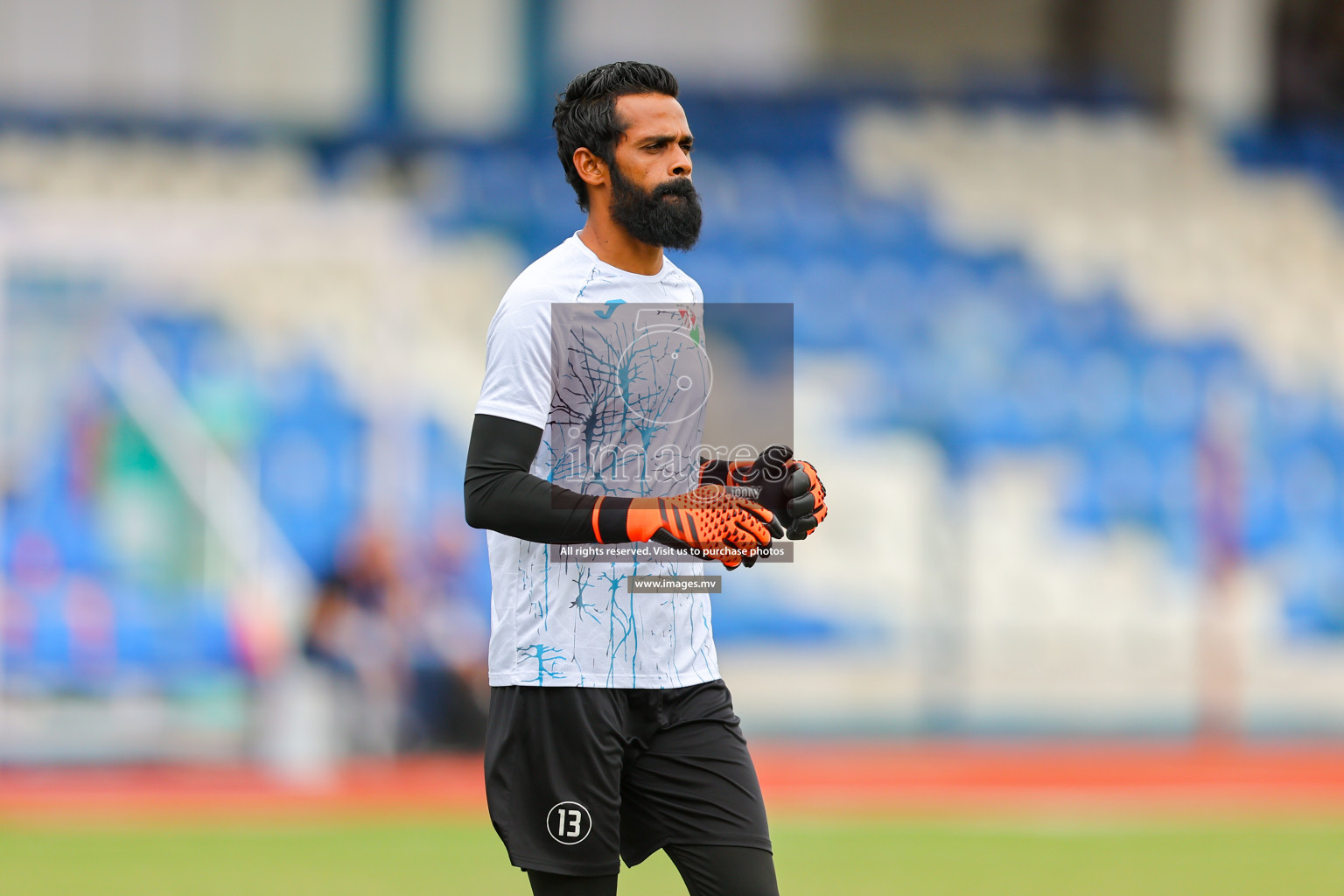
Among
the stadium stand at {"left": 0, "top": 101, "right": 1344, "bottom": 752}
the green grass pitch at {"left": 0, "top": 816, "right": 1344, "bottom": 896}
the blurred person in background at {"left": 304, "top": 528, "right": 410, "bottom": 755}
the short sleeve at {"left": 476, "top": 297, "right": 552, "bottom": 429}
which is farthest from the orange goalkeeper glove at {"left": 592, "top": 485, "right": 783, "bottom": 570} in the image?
the blurred person in background at {"left": 304, "top": 528, "right": 410, "bottom": 755}

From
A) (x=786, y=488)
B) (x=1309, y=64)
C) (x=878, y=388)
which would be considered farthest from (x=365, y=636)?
(x=1309, y=64)

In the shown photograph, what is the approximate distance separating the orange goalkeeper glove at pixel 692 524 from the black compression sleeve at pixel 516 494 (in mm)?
35

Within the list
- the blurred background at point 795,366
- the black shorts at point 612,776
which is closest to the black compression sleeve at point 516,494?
the black shorts at point 612,776

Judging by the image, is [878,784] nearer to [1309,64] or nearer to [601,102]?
[601,102]

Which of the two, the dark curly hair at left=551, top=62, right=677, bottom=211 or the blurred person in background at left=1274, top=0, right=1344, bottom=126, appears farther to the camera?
the blurred person in background at left=1274, top=0, right=1344, bottom=126

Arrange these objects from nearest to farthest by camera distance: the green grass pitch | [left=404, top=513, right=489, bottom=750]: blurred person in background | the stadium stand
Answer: the green grass pitch < [left=404, top=513, right=489, bottom=750]: blurred person in background < the stadium stand

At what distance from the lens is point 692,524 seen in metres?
2.74

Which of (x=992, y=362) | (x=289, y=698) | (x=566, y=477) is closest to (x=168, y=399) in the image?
(x=289, y=698)

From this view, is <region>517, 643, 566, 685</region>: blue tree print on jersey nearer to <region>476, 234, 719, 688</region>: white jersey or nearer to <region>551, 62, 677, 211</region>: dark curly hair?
<region>476, 234, 719, 688</region>: white jersey

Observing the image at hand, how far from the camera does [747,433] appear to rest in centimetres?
401

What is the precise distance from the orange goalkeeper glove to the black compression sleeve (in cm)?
3

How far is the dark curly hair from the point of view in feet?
9.78

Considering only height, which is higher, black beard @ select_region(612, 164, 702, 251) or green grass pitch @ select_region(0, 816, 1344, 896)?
black beard @ select_region(612, 164, 702, 251)

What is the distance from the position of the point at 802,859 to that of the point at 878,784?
2.59 m
